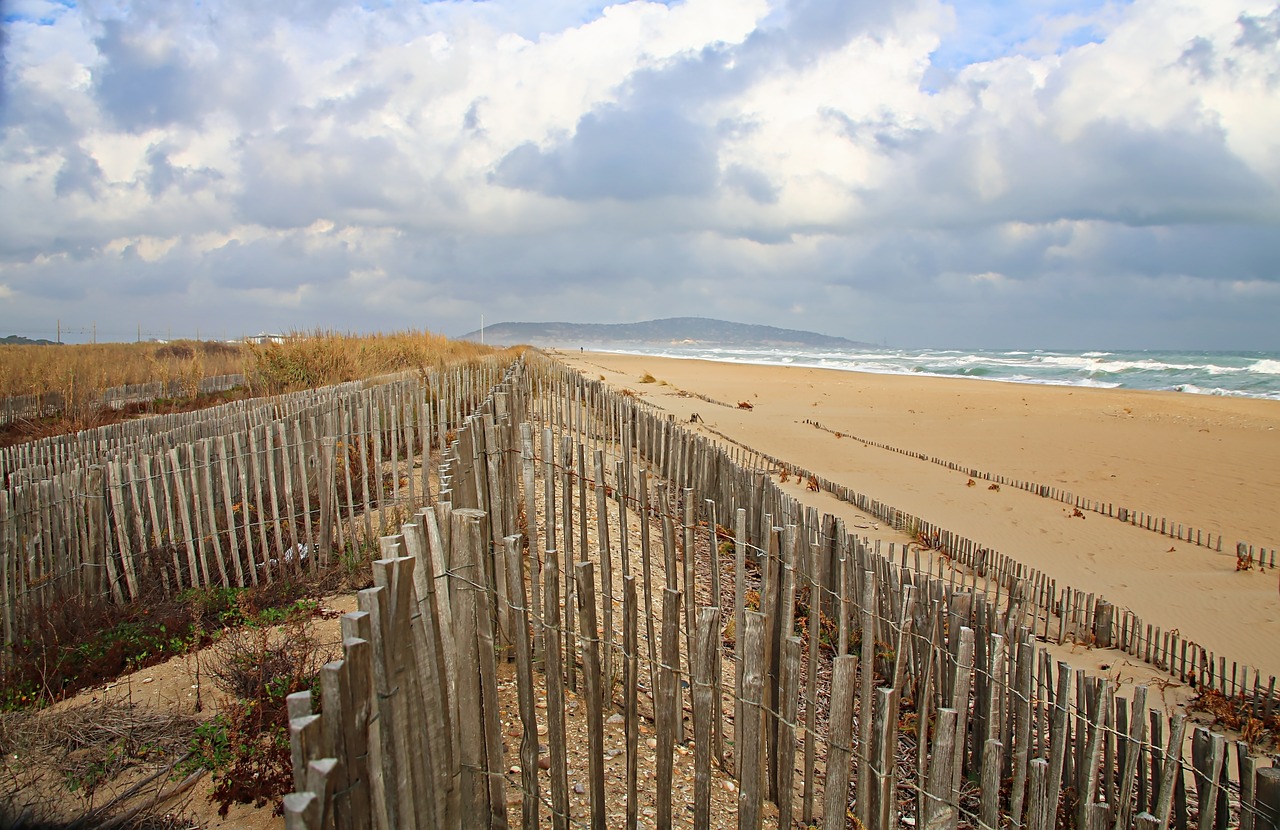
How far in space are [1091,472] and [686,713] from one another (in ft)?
31.3

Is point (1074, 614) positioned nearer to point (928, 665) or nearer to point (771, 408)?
point (928, 665)

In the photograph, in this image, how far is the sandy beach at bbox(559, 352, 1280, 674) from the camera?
5.90 metres

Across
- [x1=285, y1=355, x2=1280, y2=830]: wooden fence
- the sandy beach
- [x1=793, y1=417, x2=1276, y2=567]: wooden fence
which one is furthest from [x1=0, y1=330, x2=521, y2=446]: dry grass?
[x1=793, y1=417, x2=1276, y2=567]: wooden fence

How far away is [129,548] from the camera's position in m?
4.55

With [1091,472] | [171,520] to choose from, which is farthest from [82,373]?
[1091,472]

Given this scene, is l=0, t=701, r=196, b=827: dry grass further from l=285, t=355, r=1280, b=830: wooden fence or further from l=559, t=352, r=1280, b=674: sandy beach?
l=559, t=352, r=1280, b=674: sandy beach

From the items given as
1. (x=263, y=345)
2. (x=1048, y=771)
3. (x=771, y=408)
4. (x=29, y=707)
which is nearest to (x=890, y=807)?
(x=1048, y=771)

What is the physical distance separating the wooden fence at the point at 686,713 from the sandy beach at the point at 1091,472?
217 centimetres

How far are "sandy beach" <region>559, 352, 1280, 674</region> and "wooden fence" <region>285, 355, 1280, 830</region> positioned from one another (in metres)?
2.17

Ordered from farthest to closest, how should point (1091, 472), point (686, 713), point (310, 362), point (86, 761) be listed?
point (310, 362) → point (1091, 472) → point (686, 713) → point (86, 761)

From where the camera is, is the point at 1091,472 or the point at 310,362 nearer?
the point at 1091,472

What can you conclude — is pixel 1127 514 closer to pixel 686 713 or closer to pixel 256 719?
pixel 686 713

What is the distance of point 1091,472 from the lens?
35.2 ft

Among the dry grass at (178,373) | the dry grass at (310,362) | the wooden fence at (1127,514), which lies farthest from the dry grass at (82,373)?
the wooden fence at (1127,514)
